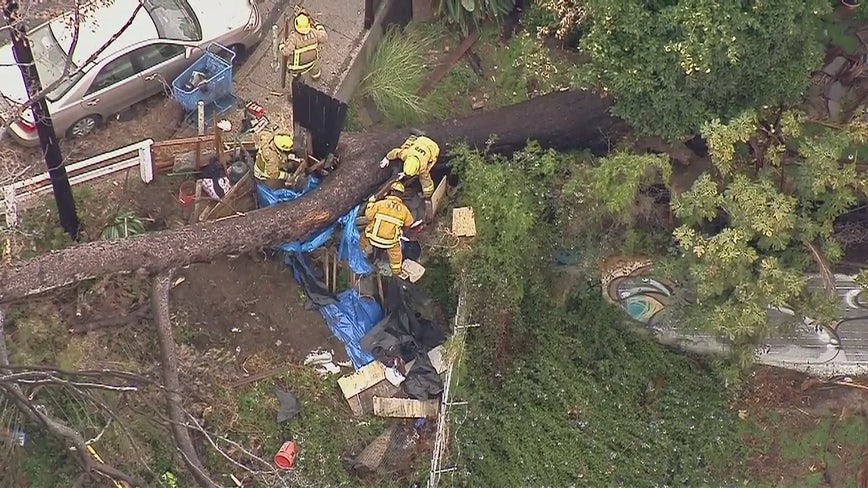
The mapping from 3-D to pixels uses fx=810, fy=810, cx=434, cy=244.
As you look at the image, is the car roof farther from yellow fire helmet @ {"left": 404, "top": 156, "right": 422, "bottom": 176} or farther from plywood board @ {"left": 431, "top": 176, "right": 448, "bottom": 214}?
plywood board @ {"left": 431, "top": 176, "right": 448, "bottom": 214}

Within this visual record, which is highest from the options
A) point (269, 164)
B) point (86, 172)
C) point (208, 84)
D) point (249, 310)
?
point (208, 84)

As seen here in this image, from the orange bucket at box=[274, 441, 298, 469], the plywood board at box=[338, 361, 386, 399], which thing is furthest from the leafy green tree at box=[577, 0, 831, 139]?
the orange bucket at box=[274, 441, 298, 469]

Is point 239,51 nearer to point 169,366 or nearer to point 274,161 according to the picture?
point 274,161

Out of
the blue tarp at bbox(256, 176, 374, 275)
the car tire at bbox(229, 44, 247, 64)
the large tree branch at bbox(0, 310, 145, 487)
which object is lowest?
the large tree branch at bbox(0, 310, 145, 487)

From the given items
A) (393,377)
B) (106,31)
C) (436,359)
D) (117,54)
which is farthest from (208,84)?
(436,359)

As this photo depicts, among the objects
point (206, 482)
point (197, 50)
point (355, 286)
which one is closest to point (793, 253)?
point (355, 286)

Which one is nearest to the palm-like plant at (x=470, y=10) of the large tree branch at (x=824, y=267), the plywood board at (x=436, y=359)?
the plywood board at (x=436, y=359)

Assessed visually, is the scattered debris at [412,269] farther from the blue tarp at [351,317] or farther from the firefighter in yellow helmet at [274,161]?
the firefighter in yellow helmet at [274,161]
